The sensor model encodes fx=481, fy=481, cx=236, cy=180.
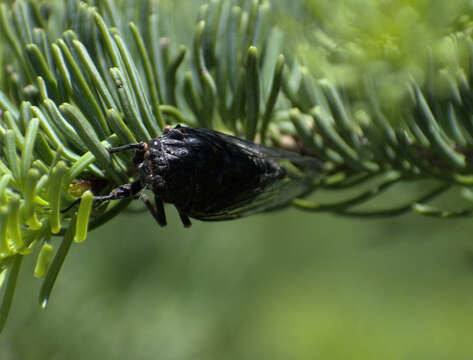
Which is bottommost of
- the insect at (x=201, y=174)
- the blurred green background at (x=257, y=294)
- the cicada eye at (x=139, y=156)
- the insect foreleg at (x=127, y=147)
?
the blurred green background at (x=257, y=294)

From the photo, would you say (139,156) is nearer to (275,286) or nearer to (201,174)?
(201,174)

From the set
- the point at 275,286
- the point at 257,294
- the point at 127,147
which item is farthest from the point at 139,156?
the point at 275,286

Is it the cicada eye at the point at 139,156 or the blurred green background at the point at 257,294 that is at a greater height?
the cicada eye at the point at 139,156

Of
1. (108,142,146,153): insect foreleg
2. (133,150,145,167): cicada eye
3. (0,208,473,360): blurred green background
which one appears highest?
(108,142,146,153): insect foreleg

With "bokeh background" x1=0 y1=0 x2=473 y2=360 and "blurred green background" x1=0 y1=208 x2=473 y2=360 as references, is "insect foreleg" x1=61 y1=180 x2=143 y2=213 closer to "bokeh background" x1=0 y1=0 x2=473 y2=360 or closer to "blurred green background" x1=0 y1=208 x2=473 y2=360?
"bokeh background" x1=0 y1=0 x2=473 y2=360

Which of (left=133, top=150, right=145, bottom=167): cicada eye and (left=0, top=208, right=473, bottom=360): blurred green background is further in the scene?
(left=0, top=208, right=473, bottom=360): blurred green background

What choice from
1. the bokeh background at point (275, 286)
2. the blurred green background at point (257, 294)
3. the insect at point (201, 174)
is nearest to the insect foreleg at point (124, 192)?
the insect at point (201, 174)

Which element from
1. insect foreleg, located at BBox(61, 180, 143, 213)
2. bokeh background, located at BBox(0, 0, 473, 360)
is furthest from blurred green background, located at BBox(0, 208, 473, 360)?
insect foreleg, located at BBox(61, 180, 143, 213)

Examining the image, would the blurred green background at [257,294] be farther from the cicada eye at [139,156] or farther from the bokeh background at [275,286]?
the cicada eye at [139,156]
